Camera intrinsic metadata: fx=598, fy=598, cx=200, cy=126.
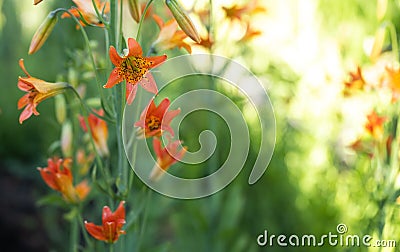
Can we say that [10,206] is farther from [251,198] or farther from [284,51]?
[284,51]

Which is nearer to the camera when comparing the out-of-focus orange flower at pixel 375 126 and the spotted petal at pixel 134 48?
the spotted petal at pixel 134 48

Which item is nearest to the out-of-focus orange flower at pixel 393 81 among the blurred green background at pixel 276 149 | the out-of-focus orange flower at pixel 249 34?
the blurred green background at pixel 276 149

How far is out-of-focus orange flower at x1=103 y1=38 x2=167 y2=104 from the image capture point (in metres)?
0.94

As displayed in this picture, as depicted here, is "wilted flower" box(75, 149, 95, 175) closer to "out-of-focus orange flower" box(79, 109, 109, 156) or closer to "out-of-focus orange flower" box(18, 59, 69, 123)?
"out-of-focus orange flower" box(79, 109, 109, 156)

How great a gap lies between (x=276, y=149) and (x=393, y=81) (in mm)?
915

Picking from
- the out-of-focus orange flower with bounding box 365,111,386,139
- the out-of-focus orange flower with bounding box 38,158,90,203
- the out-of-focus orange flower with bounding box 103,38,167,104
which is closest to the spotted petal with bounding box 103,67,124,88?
the out-of-focus orange flower with bounding box 103,38,167,104

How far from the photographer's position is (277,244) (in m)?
1.92

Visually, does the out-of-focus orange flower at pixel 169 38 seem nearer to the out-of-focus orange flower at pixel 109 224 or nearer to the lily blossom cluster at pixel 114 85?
the lily blossom cluster at pixel 114 85

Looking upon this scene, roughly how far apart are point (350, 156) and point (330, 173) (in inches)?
17.7

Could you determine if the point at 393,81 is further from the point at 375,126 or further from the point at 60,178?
the point at 60,178

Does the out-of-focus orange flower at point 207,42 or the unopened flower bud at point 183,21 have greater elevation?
the unopened flower bud at point 183,21

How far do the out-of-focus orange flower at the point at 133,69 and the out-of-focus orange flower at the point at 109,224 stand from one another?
0.20 m

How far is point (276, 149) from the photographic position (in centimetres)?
227

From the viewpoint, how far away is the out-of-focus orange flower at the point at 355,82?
154cm
